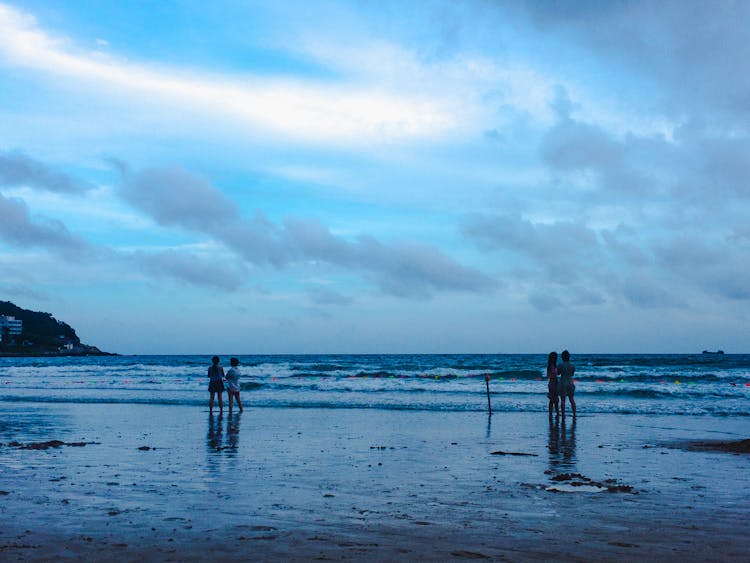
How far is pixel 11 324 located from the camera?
590ft

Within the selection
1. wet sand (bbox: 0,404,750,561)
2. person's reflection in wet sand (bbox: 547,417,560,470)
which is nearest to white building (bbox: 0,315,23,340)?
wet sand (bbox: 0,404,750,561)

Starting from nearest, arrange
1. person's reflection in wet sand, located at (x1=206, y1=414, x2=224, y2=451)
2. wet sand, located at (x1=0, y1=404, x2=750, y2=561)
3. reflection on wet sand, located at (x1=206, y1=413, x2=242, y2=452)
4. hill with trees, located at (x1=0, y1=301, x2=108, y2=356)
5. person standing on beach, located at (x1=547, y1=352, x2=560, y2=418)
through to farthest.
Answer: wet sand, located at (x1=0, y1=404, x2=750, y2=561) < reflection on wet sand, located at (x1=206, y1=413, x2=242, y2=452) < person's reflection in wet sand, located at (x1=206, y1=414, x2=224, y2=451) < person standing on beach, located at (x1=547, y1=352, x2=560, y2=418) < hill with trees, located at (x1=0, y1=301, x2=108, y2=356)

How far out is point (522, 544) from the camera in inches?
282

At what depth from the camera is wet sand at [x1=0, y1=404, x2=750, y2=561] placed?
707 cm

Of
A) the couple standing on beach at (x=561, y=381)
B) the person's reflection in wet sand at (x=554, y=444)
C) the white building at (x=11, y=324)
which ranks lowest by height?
the person's reflection in wet sand at (x=554, y=444)

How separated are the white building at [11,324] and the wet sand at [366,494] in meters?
178

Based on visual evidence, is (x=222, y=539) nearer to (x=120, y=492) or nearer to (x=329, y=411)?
(x=120, y=492)

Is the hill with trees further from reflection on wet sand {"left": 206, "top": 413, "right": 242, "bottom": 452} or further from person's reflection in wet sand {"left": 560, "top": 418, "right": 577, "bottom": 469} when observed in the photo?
person's reflection in wet sand {"left": 560, "top": 418, "right": 577, "bottom": 469}

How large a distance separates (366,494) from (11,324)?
194631mm

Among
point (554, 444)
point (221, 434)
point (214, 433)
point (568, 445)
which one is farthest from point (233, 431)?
point (568, 445)

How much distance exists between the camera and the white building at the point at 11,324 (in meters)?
175

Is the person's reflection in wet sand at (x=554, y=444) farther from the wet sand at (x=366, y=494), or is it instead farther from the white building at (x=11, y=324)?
the white building at (x=11, y=324)

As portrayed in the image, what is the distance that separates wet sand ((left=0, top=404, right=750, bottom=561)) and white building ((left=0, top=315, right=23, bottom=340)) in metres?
178

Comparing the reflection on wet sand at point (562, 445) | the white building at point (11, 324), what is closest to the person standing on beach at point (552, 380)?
the reflection on wet sand at point (562, 445)
